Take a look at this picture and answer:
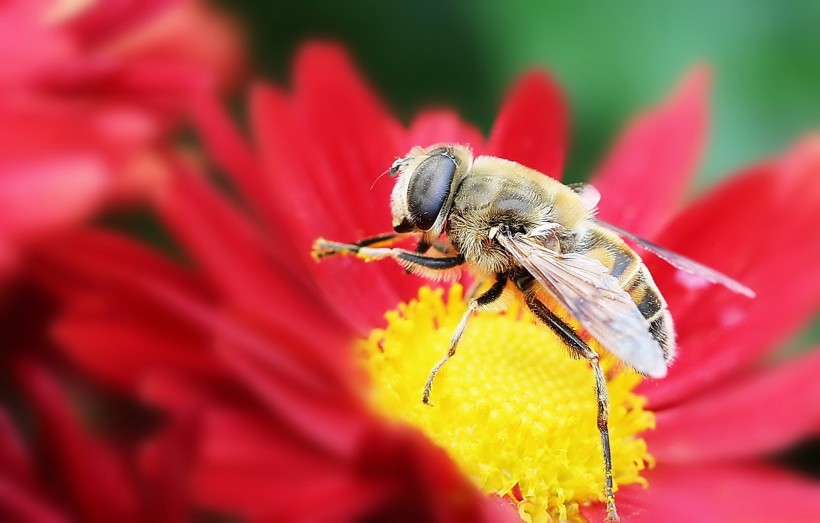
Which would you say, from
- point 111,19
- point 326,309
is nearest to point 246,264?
point 326,309

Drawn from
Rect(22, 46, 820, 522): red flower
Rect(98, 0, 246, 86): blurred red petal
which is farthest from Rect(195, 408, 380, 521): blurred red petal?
Answer: Rect(98, 0, 246, 86): blurred red petal

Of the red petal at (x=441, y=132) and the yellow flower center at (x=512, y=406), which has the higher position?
the red petal at (x=441, y=132)

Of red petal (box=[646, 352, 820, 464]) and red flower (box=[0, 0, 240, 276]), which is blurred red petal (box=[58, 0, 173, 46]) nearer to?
red flower (box=[0, 0, 240, 276])

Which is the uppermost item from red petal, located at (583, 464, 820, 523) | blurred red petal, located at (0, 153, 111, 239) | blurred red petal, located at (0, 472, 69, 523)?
blurred red petal, located at (0, 153, 111, 239)

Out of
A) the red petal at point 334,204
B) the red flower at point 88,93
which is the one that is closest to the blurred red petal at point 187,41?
the red flower at point 88,93

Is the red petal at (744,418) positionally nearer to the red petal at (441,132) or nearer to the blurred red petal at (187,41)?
the red petal at (441,132)

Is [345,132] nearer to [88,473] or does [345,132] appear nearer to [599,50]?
[88,473]
